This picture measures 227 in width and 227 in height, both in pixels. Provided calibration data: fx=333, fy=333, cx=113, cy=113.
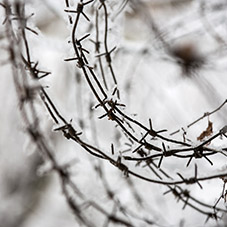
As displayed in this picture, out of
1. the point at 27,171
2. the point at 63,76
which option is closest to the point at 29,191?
the point at 27,171

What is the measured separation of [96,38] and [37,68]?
184 mm

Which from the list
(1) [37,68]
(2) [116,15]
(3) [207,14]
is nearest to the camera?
(1) [37,68]

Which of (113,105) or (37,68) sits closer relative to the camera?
(113,105)

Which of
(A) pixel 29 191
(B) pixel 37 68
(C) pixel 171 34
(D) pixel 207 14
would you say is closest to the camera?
(B) pixel 37 68

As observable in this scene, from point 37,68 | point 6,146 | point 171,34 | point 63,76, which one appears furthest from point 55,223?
point 37,68

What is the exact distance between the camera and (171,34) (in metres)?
1.75

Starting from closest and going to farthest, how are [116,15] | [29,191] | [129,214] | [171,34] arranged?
[116,15] < [129,214] < [171,34] < [29,191]

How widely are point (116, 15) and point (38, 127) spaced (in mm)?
530

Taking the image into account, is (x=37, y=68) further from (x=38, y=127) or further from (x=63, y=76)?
(x=63, y=76)

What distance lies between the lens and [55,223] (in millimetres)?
4051

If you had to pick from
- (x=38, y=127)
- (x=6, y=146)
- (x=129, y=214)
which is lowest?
(x=129, y=214)

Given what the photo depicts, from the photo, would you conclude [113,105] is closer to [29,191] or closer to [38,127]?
[38,127]

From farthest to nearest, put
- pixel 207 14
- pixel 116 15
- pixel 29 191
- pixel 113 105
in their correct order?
pixel 29 191
pixel 207 14
pixel 116 15
pixel 113 105

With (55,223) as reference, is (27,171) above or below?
above
